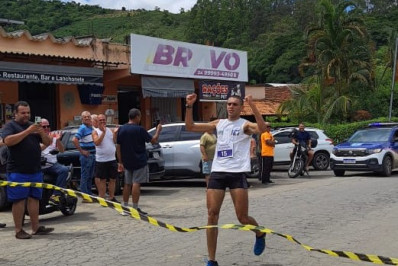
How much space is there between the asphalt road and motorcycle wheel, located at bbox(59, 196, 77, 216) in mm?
160

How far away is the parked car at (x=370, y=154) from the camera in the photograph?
16.8 m

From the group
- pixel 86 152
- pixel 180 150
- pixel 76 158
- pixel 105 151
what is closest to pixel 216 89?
pixel 180 150

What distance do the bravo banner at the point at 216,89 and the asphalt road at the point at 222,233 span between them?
32.6ft

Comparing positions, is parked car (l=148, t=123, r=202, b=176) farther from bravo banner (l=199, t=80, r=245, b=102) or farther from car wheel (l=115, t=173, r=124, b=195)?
bravo banner (l=199, t=80, r=245, b=102)

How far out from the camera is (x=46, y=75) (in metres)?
16.0

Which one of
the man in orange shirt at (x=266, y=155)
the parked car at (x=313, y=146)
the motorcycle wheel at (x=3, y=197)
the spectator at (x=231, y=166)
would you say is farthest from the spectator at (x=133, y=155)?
the parked car at (x=313, y=146)

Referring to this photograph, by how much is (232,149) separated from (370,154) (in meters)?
11.9

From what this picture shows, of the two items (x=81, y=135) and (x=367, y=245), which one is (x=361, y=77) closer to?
(x=81, y=135)

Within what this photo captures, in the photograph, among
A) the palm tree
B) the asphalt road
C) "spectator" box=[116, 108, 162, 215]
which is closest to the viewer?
the asphalt road

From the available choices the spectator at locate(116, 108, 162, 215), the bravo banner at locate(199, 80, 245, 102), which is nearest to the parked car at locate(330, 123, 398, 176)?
the bravo banner at locate(199, 80, 245, 102)

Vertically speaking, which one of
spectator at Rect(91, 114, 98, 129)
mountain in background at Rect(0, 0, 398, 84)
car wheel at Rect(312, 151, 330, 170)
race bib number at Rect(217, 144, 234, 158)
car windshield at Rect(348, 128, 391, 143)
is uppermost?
mountain in background at Rect(0, 0, 398, 84)

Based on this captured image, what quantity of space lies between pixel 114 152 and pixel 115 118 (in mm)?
9799

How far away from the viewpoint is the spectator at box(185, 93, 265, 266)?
230 inches

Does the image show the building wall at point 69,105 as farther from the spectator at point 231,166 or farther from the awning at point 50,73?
the spectator at point 231,166
